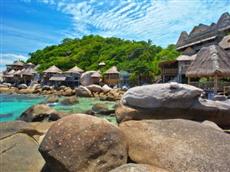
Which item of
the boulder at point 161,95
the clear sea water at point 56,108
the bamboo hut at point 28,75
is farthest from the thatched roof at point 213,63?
the bamboo hut at point 28,75

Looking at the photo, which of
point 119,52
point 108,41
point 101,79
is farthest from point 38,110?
point 108,41

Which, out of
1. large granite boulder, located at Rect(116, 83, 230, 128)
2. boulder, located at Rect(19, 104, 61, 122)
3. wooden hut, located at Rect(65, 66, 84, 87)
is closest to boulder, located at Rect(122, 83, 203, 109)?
large granite boulder, located at Rect(116, 83, 230, 128)

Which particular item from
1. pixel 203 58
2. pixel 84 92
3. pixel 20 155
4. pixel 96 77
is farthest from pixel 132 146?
pixel 96 77

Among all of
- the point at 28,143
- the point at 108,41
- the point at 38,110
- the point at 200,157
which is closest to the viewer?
the point at 200,157

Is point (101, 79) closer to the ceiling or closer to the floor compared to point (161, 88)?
closer to the floor

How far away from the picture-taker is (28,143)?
20.0ft

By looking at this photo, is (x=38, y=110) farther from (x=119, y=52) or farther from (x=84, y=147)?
(x=119, y=52)

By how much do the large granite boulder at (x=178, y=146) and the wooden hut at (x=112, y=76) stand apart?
37.5 m

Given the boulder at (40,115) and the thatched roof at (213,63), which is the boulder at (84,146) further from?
the thatched roof at (213,63)

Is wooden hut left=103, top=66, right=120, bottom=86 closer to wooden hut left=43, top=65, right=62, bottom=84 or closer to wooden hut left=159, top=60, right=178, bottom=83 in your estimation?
wooden hut left=43, top=65, right=62, bottom=84

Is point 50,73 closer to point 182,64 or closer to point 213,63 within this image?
point 182,64

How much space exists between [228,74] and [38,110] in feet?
30.0

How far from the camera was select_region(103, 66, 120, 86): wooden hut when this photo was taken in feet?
139

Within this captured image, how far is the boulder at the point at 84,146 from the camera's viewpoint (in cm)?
409
